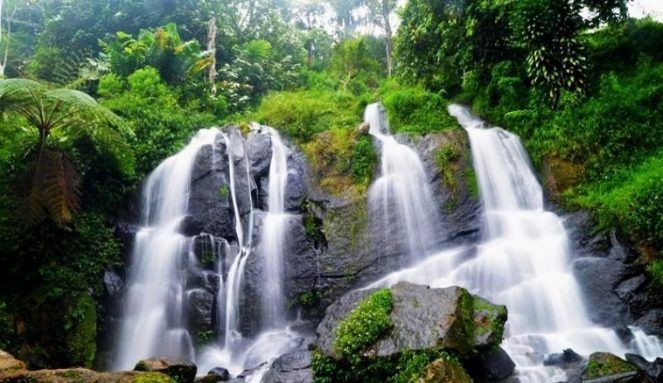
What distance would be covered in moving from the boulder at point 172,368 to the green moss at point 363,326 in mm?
2069

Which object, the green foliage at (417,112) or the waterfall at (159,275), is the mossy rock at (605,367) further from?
the green foliage at (417,112)

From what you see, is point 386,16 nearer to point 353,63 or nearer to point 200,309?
point 353,63

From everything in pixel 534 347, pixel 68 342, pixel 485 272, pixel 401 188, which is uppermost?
pixel 401 188

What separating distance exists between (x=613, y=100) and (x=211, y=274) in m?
10.2

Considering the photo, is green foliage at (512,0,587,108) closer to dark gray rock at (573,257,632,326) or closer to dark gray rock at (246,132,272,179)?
dark gray rock at (573,257,632,326)

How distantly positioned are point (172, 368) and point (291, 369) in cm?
161

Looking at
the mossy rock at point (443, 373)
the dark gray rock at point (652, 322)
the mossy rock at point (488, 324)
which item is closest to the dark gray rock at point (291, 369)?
the mossy rock at point (443, 373)

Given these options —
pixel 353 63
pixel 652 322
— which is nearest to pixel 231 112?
pixel 353 63

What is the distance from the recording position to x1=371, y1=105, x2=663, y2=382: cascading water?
22.8ft

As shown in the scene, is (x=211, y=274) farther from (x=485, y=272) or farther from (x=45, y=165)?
(x=485, y=272)

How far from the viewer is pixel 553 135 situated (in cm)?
1100

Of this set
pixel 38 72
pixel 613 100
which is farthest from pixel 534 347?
pixel 38 72

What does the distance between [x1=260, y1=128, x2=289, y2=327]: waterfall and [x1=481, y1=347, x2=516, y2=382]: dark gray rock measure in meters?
4.02

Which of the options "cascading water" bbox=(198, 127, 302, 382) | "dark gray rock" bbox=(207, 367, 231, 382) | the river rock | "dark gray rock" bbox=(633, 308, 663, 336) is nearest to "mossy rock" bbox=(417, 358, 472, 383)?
the river rock
